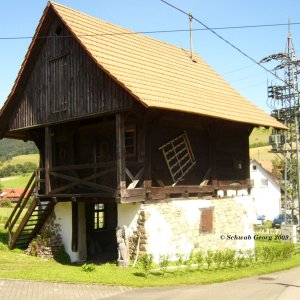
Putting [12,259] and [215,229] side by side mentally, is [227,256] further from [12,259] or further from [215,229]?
[12,259]

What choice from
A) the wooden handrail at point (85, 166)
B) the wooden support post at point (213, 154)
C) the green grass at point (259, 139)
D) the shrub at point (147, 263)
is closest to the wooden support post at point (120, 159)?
the wooden handrail at point (85, 166)

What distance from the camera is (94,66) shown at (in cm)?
1550

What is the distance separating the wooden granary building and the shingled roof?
70 millimetres

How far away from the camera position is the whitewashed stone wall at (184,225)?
48.7 feet

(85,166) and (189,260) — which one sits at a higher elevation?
(85,166)

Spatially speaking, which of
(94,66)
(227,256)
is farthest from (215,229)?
(94,66)

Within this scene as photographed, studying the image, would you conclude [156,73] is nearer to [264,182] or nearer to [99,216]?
[99,216]

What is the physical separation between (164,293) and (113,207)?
9160mm

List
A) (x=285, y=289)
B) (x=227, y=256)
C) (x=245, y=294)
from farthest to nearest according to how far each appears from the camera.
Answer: (x=227, y=256) < (x=285, y=289) < (x=245, y=294)

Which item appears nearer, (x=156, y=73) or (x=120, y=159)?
(x=120, y=159)

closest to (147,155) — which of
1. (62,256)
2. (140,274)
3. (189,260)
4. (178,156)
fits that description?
(178,156)

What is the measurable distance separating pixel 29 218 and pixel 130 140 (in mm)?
5737

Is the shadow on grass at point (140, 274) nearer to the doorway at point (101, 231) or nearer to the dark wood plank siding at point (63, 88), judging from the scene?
the doorway at point (101, 231)

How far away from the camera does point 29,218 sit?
18266 millimetres
